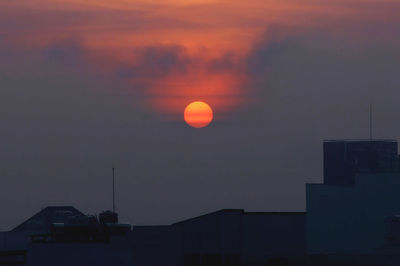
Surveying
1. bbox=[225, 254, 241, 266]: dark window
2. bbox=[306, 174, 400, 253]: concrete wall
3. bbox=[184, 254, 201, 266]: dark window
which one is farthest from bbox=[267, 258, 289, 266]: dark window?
bbox=[306, 174, 400, 253]: concrete wall

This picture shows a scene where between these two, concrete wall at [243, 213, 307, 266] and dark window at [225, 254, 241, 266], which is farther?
concrete wall at [243, 213, 307, 266]

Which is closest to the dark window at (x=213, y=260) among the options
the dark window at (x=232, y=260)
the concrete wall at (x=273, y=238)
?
the dark window at (x=232, y=260)

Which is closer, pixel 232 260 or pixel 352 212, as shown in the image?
pixel 232 260

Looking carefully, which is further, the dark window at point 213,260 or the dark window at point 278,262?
the dark window at point 278,262

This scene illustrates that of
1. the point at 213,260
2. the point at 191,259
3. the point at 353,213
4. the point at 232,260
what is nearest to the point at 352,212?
the point at 353,213

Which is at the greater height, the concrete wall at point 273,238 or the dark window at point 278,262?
the concrete wall at point 273,238

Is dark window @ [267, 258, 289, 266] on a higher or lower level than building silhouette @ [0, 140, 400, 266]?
lower

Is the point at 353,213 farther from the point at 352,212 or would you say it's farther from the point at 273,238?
the point at 273,238

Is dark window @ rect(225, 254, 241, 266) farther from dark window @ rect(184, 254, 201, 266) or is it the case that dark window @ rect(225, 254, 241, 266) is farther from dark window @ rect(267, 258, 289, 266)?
dark window @ rect(267, 258, 289, 266)

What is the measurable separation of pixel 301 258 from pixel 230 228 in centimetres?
703

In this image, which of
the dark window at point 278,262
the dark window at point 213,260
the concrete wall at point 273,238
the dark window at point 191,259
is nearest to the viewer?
the dark window at point 213,260

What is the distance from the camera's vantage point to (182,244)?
265 feet

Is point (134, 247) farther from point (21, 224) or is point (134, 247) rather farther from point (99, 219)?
point (21, 224)

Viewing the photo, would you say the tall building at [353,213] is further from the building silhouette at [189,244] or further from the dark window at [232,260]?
the dark window at [232,260]
